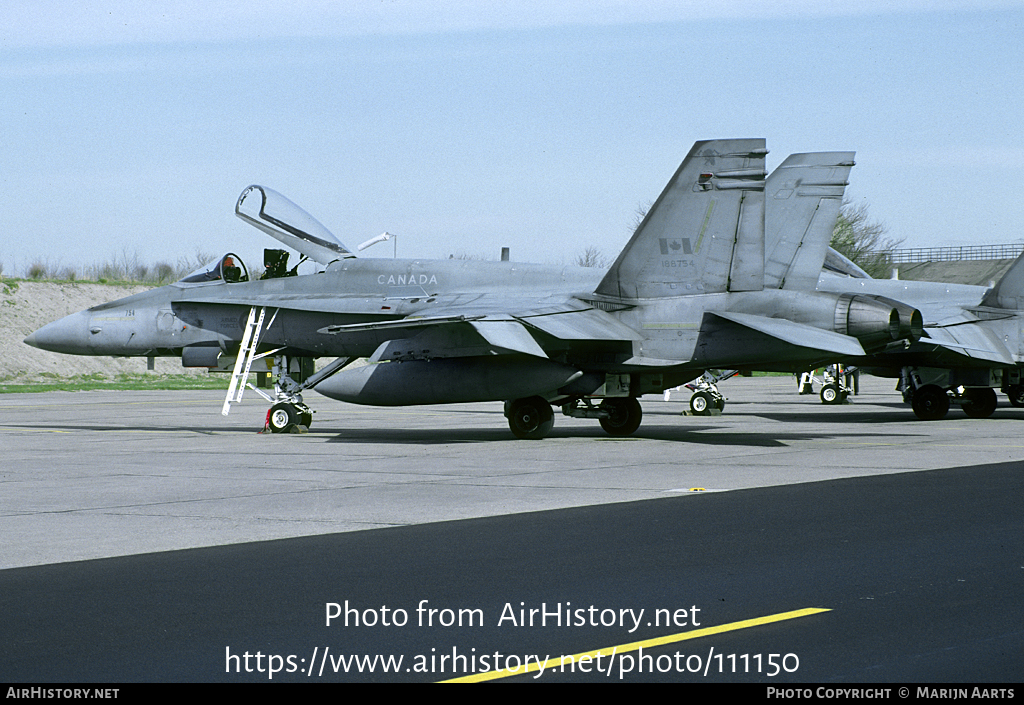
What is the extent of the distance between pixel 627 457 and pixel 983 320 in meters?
11.9

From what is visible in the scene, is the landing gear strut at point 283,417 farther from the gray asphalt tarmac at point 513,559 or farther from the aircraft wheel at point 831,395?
the aircraft wheel at point 831,395

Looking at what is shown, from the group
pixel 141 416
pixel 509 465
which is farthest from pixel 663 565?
pixel 141 416

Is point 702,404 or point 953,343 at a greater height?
point 953,343

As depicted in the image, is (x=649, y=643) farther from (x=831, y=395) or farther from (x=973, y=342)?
(x=831, y=395)

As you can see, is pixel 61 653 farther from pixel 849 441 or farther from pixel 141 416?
pixel 141 416

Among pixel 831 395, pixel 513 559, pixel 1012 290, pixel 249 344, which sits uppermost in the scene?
pixel 1012 290

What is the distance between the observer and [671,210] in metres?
17.7

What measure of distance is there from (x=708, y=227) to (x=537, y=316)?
2953 mm

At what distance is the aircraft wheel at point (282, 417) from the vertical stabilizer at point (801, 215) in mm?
8608

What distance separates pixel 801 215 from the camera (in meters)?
19.6

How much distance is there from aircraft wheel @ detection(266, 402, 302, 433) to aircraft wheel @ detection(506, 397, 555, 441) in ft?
13.1

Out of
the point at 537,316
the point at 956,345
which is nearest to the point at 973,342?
the point at 956,345

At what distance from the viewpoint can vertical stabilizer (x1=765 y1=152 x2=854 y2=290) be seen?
63.4 ft

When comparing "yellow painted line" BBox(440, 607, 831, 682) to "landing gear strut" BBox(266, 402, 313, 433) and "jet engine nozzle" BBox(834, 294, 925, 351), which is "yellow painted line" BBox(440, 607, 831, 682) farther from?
"landing gear strut" BBox(266, 402, 313, 433)
